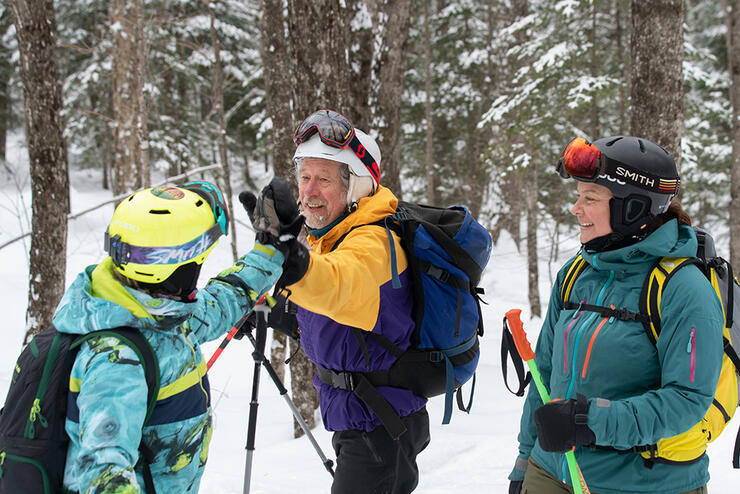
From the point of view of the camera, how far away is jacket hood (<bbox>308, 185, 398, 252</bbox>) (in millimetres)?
2277

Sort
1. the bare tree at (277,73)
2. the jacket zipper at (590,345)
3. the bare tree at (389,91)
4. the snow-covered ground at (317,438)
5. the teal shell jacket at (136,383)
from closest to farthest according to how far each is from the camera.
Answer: the teal shell jacket at (136,383) < the jacket zipper at (590,345) < the snow-covered ground at (317,438) < the bare tree at (389,91) < the bare tree at (277,73)

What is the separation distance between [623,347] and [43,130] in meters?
5.83

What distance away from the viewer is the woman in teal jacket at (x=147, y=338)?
5.10 feet

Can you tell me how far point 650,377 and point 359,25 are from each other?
5.40 m

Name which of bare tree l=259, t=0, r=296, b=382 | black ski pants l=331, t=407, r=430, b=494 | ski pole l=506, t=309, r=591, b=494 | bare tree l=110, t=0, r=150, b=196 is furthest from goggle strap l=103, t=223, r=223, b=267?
bare tree l=110, t=0, r=150, b=196

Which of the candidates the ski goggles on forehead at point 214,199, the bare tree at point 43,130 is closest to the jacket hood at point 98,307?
the ski goggles on forehead at point 214,199

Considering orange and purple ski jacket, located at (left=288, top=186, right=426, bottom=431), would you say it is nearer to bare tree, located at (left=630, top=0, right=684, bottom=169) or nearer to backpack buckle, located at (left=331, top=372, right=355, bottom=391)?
backpack buckle, located at (left=331, top=372, right=355, bottom=391)

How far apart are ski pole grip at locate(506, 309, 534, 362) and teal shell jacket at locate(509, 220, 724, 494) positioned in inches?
4.5

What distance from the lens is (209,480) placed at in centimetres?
431

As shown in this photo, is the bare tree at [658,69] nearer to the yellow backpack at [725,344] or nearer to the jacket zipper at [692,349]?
the yellow backpack at [725,344]

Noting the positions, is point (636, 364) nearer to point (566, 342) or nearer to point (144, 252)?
point (566, 342)

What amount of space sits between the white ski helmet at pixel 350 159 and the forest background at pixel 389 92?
260cm

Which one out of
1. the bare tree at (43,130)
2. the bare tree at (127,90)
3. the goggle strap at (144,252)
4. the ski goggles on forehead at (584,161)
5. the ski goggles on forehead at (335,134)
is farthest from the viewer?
the bare tree at (127,90)

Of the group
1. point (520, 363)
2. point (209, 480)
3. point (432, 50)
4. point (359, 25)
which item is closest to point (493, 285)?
point (432, 50)
